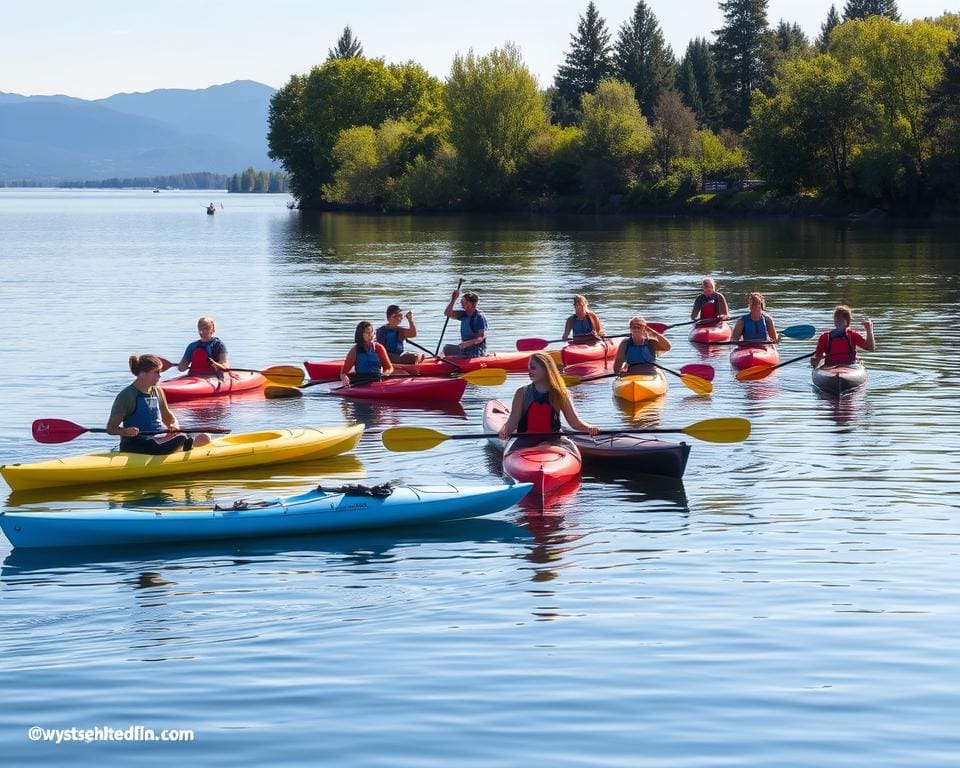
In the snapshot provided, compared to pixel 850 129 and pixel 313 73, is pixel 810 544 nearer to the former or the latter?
pixel 850 129

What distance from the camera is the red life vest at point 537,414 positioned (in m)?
12.2

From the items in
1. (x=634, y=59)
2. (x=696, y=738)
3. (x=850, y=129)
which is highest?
(x=634, y=59)

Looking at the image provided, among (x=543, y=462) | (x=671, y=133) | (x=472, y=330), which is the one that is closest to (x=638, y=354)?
(x=472, y=330)

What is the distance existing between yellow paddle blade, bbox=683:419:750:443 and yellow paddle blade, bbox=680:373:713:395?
351 centimetres

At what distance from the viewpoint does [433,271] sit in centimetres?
4056

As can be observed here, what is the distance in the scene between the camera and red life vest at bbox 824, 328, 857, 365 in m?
17.9

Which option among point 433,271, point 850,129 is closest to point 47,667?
point 433,271

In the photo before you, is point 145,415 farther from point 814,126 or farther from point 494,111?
point 494,111

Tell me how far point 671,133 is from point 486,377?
209ft

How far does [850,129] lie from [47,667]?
6303 centimetres

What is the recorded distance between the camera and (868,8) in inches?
4011

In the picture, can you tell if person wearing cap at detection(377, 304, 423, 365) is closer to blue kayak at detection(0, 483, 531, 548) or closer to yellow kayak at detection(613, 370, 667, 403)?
yellow kayak at detection(613, 370, 667, 403)

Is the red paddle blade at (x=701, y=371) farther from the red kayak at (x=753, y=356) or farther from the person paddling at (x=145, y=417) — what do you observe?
the person paddling at (x=145, y=417)

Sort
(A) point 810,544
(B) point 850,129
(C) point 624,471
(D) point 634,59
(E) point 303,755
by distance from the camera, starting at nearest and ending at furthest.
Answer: (E) point 303,755 → (A) point 810,544 → (C) point 624,471 → (B) point 850,129 → (D) point 634,59
